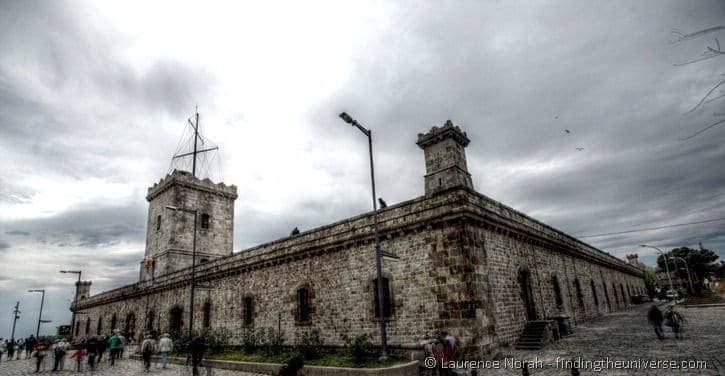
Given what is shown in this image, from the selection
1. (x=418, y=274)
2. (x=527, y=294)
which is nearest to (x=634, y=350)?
(x=527, y=294)

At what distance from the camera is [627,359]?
988cm

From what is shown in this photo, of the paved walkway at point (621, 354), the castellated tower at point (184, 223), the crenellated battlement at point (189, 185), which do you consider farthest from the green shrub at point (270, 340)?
the crenellated battlement at point (189, 185)

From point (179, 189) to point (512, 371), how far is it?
2795 cm

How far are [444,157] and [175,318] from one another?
72.1ft

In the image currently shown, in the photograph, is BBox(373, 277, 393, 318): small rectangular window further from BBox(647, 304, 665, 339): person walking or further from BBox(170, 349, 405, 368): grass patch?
BBox(647, 304, 665, 339): person walking

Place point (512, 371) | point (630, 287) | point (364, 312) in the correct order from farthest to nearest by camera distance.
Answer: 1. point (630, 287)
2. point (364, 312)
3. point (512, 371)

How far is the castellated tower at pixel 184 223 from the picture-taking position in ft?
95.3

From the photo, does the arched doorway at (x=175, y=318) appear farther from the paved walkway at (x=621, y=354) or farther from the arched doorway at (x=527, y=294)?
the arched doorway at (x=527, y=294)

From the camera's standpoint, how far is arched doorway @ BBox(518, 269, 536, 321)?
14.9m

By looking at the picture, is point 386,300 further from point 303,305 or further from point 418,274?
point 303,305

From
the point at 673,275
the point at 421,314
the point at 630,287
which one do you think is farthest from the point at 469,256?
the point at 673,275

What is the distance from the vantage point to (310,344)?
49.8 ft

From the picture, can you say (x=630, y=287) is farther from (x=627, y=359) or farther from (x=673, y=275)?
(x=673, y=275)

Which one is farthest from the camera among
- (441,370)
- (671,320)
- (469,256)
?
(671,320)
